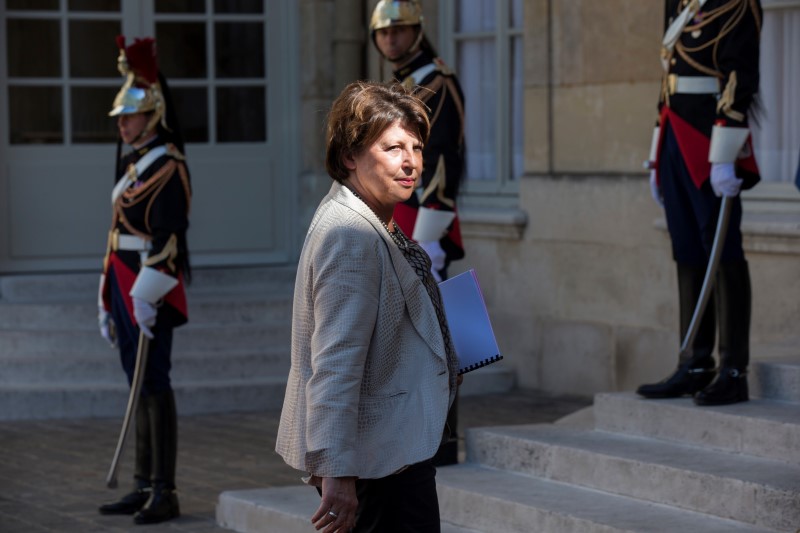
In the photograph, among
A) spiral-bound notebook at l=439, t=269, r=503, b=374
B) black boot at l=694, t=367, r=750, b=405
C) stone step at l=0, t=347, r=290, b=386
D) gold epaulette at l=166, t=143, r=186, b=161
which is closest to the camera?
spiral-bound notebook at l=439, t=269, r=503, b=374

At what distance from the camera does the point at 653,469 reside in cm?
568

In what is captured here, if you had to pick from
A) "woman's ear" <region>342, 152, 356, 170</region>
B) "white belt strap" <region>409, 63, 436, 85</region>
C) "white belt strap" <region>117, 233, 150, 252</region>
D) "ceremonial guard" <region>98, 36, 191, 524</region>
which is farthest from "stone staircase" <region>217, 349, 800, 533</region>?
"woman's ear" <region>342, 152, 356, 170</region>

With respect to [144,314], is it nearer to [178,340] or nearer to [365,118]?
[365,118]

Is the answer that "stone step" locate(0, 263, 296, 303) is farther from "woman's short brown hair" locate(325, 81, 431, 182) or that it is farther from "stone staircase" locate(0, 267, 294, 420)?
"woman's short brown hair" locate(325, 81, 431, 182)

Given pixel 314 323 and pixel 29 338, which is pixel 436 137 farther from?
pixel 29 338

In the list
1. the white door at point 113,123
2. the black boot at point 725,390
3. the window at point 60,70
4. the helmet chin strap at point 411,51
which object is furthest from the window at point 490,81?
the black boot at point 725,390

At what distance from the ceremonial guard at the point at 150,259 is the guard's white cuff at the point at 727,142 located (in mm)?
2251

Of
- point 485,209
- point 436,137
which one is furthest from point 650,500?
point 485,209

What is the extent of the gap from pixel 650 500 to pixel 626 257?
3663 millimetres

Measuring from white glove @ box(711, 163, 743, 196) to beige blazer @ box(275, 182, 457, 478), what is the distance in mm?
2384

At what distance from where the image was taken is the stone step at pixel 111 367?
9688 millimetres

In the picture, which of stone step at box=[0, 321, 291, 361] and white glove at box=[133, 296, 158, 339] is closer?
white glove at box=[133, 296, 158, 339]

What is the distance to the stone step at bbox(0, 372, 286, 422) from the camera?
941cm

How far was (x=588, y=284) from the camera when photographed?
952 cm
